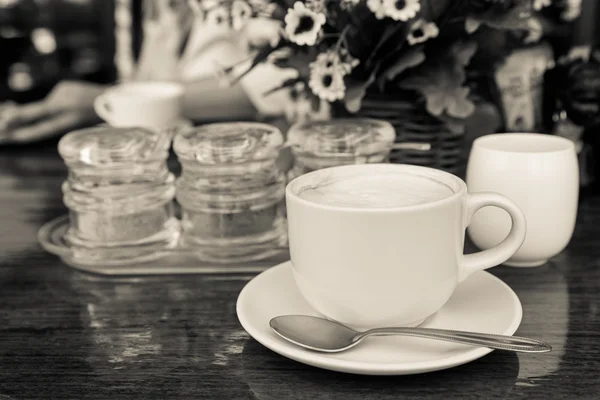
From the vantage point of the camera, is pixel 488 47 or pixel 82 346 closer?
pixel 82 346

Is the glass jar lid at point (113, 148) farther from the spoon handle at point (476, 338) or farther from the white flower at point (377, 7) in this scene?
the spoon handle at point (476, 338)

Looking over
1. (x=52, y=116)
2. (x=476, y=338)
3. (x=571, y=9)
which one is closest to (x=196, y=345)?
(x=476, y=338)

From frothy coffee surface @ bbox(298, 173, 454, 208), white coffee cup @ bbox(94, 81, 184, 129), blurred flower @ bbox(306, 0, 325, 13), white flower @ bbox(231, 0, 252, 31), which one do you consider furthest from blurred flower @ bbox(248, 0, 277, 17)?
white coffee cup @ bbox(94, 81, 184, 129)

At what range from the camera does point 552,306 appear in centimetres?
70

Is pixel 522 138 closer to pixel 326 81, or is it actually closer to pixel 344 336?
pixel 326 81

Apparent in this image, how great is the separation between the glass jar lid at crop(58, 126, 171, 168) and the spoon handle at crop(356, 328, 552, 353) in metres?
0.40

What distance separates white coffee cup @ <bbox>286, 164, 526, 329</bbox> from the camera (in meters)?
0.57

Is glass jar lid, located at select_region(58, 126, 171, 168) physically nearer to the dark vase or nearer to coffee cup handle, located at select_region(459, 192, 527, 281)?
the dark vase

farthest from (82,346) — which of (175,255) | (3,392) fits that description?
(175,255)

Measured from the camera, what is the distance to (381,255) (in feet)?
1.87

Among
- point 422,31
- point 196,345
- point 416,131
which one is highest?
point 422,31

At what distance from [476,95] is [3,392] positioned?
691 millimetres

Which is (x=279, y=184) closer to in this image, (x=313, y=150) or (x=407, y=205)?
(x=313, y=150)

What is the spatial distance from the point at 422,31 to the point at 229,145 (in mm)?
264
